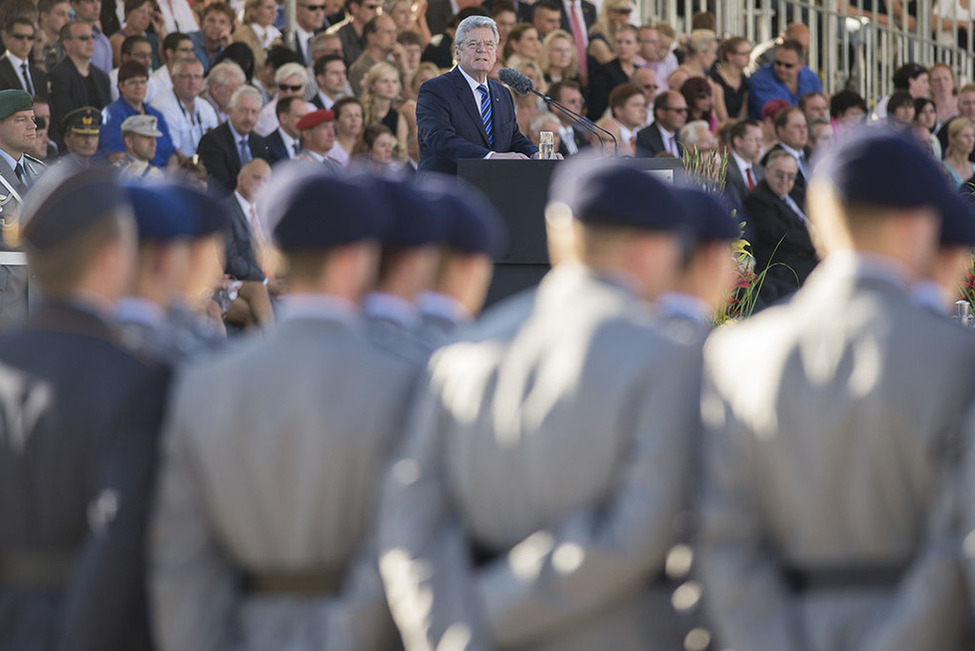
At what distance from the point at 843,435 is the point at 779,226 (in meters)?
8.72

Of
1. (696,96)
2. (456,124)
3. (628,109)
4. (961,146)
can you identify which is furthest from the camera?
(961,146)

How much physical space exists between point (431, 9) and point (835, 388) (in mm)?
10850

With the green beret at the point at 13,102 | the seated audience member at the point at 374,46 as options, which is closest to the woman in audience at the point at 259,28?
the seated audience member at the point at 374,46

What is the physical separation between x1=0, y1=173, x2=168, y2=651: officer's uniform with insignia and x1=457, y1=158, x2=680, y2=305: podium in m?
3.62

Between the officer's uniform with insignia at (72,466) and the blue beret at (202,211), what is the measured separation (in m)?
0.40

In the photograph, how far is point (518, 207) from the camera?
6.46m

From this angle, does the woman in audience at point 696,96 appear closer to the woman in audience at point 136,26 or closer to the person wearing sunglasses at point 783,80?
the person wearing sunglasses at point 783,80

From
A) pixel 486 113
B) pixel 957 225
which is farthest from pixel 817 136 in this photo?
pixel 957 225

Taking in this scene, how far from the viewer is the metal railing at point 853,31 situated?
16375mm

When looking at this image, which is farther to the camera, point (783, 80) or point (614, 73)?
point (783, 80)

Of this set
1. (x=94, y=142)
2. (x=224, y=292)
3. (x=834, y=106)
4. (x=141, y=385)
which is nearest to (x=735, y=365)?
(x=141, y=385)

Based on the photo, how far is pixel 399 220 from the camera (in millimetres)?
2988

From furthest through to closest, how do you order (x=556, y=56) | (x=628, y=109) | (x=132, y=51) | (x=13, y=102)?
1. (x=556, y=56)
2. (x=628, y=109)
3. (x=132, y=51)
4. (x=13, y=102)

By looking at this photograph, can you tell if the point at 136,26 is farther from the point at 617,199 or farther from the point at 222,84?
the point at 617,199
